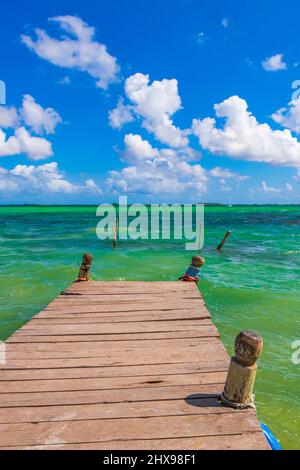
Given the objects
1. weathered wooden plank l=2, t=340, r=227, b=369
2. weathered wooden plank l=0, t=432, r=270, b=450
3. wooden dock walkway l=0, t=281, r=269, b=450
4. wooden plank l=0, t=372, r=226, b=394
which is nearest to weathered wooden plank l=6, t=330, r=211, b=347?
wooden dock walkway l=0, t=281, r=269, b=450

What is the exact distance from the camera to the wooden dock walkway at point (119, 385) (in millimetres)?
3127

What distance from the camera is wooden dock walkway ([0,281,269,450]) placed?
3.13 meters

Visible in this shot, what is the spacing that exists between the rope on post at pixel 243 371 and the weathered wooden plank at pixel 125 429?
15 centimetres

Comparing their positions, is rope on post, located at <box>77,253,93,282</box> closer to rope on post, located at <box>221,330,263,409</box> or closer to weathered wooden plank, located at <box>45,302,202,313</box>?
weathered wooden plank, located at <box>45,302,202,313</box>

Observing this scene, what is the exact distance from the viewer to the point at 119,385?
13.1ft

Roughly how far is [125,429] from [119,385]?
2.64 ft

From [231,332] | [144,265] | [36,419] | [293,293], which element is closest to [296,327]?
[231,332]

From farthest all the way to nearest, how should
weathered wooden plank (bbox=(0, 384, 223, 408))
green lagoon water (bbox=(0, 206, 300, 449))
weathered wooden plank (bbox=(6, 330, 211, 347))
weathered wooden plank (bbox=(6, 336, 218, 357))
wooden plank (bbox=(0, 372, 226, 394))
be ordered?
green lagoon water (bbox=(0, 206, 300, 449)) → weathered wooden plank (bbox=(6, 330, 211, 347)) → weathered wooden plank (bbox=(6, 336, 218, 357)) → wooden plank (bbox=(0, 372, 226, 394)) → weathered wooden plank (bbox=(0, 384, 223, 408))

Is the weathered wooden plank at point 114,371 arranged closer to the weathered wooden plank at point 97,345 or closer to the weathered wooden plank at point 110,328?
the weathered wooden plank at point 97,345

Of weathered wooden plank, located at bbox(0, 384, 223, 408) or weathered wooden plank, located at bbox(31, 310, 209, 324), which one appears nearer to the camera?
weathered wooden plank, located at bbox(0, 384, 223, 408)

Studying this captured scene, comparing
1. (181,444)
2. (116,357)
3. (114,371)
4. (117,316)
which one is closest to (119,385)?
(114,371)

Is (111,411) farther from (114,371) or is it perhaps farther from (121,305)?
Answer: (121,305)

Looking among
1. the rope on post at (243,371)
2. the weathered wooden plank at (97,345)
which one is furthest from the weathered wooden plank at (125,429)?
the weathered wooden plank at (97,345)

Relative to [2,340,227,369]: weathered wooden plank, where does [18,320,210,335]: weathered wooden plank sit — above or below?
above
